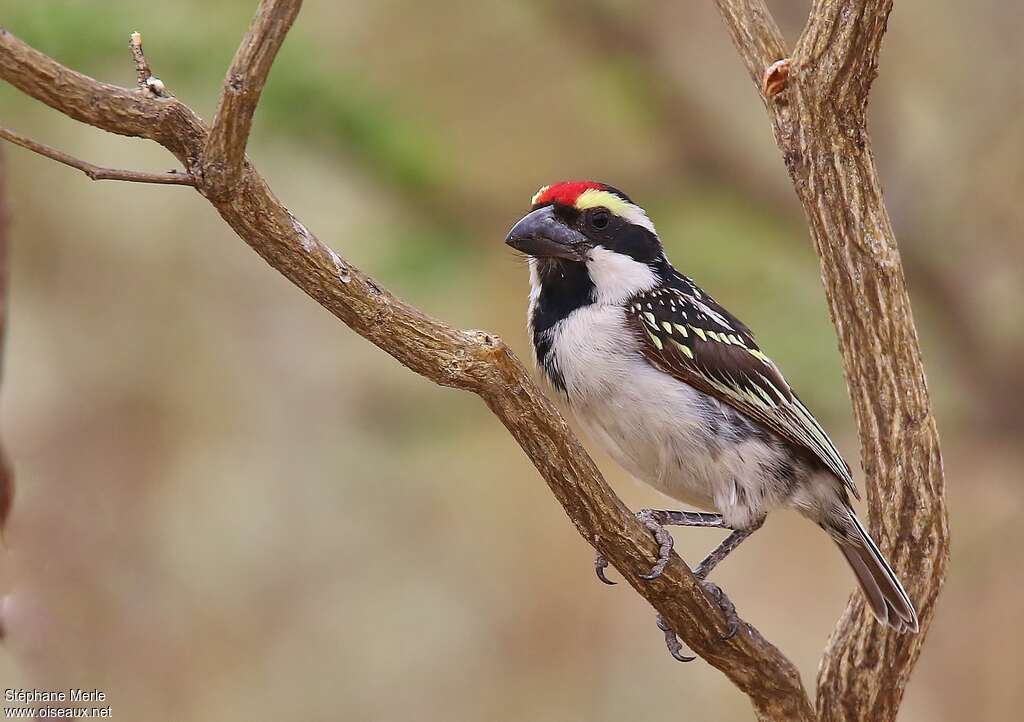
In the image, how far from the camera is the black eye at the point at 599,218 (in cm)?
357

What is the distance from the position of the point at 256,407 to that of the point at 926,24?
4.75 metres

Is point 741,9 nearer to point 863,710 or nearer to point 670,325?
point 670,325

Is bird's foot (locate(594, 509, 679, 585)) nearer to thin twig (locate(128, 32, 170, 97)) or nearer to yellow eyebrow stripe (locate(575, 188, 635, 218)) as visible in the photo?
yellow eyebrow stripe (locate(575, 188, 635, 218))

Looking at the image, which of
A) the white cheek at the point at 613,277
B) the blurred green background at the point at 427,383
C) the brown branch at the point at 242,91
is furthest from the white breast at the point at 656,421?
the blurred green background at the point at 427,383

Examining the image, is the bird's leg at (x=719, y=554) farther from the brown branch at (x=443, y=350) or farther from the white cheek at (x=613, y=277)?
the white cheek at (x=613, y=277)

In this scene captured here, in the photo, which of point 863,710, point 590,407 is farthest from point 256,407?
point 863,710

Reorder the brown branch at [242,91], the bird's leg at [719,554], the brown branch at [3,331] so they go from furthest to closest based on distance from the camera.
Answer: the bird's leg at [719,554] → the brown branch at [242,91] → the brown branch at [3,331]

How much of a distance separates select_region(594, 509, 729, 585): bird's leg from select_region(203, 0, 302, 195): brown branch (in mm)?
1257

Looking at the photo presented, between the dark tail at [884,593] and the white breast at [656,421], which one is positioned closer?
the dark tail at [884,593]

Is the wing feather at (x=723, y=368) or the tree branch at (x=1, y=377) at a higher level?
the wing feather at (x=723, y=368)

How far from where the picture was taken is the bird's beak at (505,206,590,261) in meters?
3.40

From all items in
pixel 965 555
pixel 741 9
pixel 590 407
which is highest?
pixel 741 9

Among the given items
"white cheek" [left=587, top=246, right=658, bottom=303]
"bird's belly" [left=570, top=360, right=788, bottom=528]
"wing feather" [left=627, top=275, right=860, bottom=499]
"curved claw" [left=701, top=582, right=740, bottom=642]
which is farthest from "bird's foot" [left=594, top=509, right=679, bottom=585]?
"white cheek" [left=587, top=246, right=658, bottom=303]

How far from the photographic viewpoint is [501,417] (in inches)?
105
